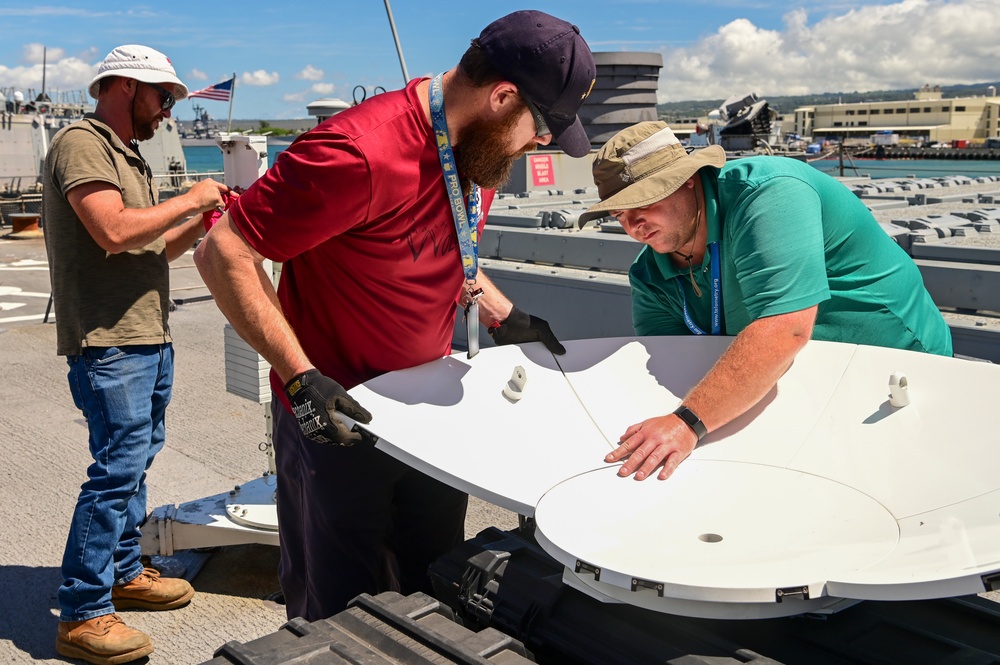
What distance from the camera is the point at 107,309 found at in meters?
3.38

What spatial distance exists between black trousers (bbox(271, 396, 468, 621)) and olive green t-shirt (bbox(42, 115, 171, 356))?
915 millimetres

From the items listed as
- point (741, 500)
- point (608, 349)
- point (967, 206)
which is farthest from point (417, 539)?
point (967, 206)

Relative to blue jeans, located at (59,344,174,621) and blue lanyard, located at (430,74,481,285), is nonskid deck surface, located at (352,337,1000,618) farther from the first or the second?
blue jeans, located at (59,344,174,621)

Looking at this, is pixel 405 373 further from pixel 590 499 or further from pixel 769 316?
pixel 769 316

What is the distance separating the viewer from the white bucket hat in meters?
3.43

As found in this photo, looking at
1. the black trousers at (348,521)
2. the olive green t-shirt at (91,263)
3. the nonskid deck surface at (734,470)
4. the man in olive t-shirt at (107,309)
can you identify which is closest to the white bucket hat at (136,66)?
the man in olive t-shirt at (107,309)

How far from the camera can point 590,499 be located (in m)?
2.19

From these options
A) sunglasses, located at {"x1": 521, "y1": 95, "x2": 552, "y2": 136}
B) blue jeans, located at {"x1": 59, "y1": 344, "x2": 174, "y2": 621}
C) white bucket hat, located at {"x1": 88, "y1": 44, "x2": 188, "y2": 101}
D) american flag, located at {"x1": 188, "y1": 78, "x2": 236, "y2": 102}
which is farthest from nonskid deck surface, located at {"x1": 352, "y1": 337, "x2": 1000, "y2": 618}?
american flag, located at {"x1": 188, "y1": 78, "x2": 236, "y2": 102}

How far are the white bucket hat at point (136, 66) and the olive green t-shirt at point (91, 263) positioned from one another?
0.64 feet

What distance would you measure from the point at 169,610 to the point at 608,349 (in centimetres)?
234

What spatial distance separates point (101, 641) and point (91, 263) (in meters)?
1.42

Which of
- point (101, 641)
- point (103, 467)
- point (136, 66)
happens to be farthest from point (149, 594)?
point (136, 66)

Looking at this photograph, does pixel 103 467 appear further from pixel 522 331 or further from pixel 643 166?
pixel 643 166

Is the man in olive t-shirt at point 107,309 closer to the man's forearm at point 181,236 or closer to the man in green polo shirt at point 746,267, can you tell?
the man's forearm at point 181,236
